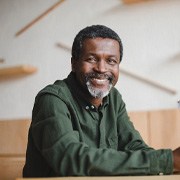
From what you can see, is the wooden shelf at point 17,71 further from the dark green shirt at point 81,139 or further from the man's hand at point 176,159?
the man's hand at point 176,159

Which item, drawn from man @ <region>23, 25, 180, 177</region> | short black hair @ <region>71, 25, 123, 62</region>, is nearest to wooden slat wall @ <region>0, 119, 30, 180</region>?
man @ <region>23, 25, 180, 177</region>

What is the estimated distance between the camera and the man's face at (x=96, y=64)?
1.34m

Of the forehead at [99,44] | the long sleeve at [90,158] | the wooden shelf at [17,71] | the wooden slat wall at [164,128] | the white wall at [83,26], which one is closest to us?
the long sleeve at [90,158]

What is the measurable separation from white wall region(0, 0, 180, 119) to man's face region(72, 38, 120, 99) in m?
0.92

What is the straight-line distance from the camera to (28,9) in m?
2.62

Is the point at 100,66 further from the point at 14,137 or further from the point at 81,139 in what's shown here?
the point at 14,137

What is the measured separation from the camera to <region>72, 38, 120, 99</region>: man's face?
134 centimetres

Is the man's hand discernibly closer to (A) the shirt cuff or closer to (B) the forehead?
(A) the shirt cuff

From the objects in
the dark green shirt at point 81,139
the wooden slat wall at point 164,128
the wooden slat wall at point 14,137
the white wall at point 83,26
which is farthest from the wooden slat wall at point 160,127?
the wooden slat wall at point 14,137

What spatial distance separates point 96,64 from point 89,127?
26 centimetres

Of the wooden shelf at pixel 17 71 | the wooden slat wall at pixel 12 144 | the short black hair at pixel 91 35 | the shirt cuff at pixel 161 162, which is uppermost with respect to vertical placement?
the short black hair at pixel 91 35

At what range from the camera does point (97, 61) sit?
1.35 metres

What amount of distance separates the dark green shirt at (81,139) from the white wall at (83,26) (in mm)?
761

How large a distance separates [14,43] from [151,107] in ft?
3.91
